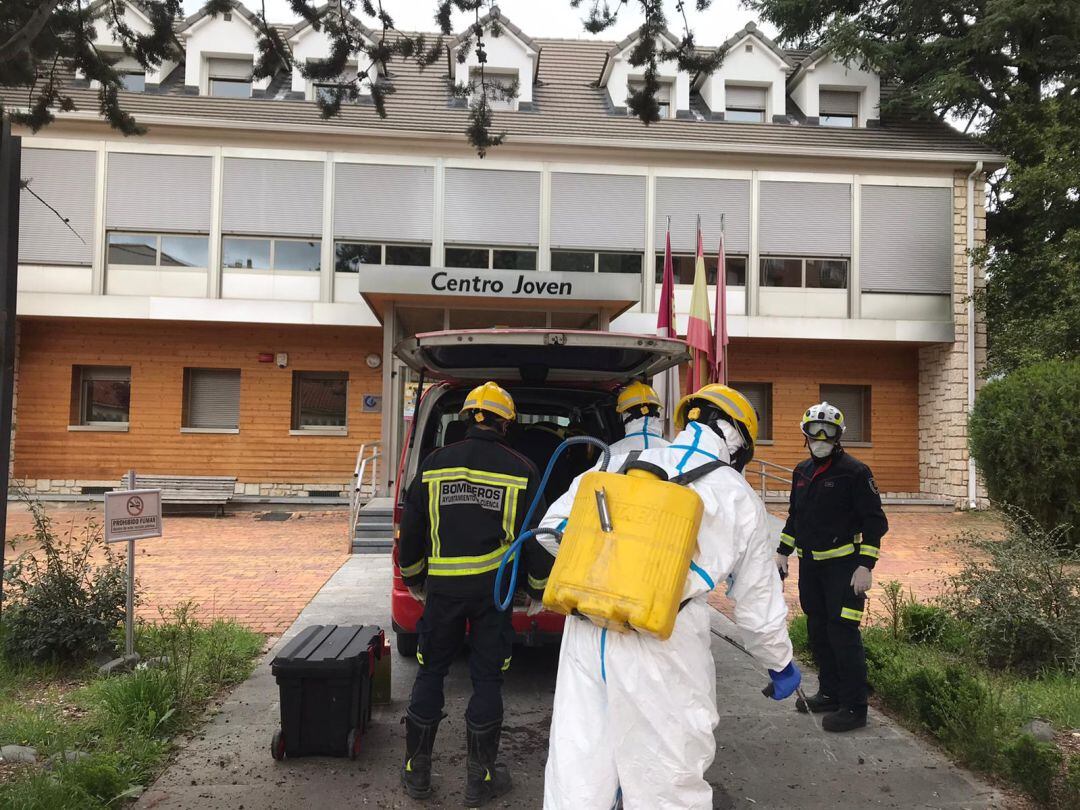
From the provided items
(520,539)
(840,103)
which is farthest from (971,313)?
(520,539)

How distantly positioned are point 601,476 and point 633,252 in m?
13.6

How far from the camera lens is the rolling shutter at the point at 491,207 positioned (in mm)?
15258

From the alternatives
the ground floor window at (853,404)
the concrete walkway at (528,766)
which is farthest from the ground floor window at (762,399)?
the concrete walkway at (528,766)

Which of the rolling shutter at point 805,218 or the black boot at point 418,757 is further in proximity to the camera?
the rolling shutter at point 805,218

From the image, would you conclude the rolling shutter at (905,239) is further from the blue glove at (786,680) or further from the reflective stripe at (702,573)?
the reflective stripe at (702,573)

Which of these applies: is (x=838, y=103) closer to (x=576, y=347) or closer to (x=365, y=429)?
(x=365, y=429)

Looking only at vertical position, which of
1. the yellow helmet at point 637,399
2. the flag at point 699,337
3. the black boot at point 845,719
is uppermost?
the flag at point 699,337

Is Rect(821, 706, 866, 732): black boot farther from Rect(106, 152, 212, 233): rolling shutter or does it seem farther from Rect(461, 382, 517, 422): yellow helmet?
Rect(106, 152, 212, 233): rolling shutter

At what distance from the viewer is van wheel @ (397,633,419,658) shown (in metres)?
5.24

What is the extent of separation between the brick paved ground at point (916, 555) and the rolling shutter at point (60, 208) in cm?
1410

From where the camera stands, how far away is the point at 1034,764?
3.27 metres

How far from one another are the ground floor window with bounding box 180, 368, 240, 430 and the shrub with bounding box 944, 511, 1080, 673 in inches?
562

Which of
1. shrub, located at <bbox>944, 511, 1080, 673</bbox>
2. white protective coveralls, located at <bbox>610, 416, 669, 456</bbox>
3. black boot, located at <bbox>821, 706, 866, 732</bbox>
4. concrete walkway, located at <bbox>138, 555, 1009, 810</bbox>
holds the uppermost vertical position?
white protective coveralls, located at <bbox>610, 416, 669, 456</bbox>

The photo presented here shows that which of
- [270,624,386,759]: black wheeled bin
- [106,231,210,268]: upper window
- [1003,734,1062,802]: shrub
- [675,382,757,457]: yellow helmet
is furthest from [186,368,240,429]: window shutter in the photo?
[1003,734,1062,802]: shrub
